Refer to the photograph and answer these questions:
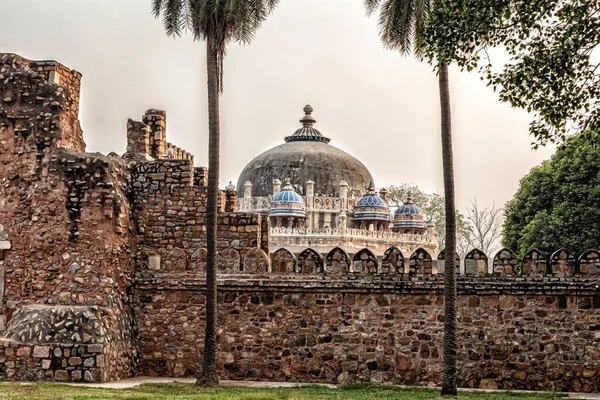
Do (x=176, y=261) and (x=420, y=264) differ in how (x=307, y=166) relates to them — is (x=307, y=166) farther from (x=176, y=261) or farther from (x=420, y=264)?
(x=420, y=264)

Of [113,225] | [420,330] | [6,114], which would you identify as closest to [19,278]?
[113,225]

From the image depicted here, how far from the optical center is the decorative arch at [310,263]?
14.6m

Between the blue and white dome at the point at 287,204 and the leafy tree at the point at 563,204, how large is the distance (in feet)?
64.2

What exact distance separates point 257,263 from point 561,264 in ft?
15.1

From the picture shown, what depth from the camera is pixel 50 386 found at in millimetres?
12633

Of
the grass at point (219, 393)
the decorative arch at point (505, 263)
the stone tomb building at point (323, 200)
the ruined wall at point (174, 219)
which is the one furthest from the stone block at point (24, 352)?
the stone tomb building at point (323, 200)

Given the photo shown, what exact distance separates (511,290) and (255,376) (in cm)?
411

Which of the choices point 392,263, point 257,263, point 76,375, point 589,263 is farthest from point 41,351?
point 589,263

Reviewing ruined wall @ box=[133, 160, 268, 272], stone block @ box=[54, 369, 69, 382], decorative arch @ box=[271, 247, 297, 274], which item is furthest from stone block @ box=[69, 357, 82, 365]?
decorative arch @ box=[271, 247, 297, 274]

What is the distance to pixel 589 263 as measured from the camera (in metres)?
13.8

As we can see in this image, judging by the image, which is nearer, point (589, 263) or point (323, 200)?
point (589, 263)

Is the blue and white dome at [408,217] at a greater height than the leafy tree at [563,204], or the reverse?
the blue and white dome at [408,217]

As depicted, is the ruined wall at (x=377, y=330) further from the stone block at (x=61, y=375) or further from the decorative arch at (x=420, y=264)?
the stone block at (x=61, y=375)

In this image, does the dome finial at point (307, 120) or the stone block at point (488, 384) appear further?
the dome finial at point (307, 120)
